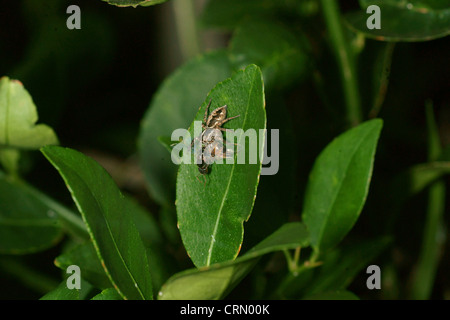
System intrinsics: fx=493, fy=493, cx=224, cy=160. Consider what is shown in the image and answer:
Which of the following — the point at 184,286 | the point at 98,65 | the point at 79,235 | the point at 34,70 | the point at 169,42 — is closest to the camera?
the point at 184,286

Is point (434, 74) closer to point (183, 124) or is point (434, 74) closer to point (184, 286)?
point (183, 124)

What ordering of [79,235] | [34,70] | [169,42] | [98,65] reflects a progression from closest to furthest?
[79,235] → [34,70] → [98,65] → [169,42]

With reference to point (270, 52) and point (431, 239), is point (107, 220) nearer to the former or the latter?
point (270, 52)

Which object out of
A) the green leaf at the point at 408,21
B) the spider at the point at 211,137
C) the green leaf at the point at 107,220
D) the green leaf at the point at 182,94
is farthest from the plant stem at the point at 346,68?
the green leaf at the point at 107,220

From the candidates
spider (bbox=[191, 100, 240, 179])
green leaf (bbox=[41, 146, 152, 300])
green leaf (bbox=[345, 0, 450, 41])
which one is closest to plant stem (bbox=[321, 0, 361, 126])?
green leaf (bbox=[345, 0, 450, 41])

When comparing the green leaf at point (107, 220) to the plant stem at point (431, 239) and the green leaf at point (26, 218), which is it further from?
the plant stem at point (431, 239)
